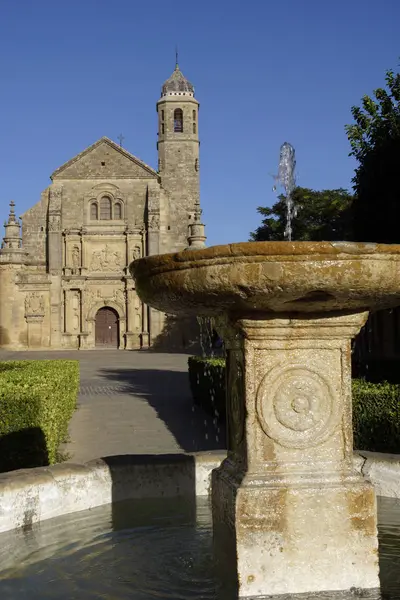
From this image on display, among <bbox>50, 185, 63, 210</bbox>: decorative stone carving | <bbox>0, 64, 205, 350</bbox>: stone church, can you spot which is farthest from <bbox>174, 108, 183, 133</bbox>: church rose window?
<bbox>50, 185, 63, 210</bbox>: decorative stone carving

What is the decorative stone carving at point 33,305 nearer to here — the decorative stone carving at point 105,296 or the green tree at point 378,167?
the decorative stone carving at point 105,296

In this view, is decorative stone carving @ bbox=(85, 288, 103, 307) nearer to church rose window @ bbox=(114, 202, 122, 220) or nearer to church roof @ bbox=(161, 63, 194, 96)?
church rose window @ bbox=(114, 202, 122, 220)

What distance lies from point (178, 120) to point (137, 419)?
103 ft

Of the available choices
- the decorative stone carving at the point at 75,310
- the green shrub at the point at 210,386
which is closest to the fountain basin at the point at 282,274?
the green shrub at the point at 210,386

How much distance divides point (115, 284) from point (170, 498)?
33086mm

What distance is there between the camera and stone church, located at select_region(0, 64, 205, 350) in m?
35.9

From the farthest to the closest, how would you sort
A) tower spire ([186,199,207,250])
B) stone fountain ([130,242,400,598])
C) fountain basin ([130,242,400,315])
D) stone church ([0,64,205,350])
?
stone church ([0,64,205,350]) → tower spire ([186,199,207,250]) → stone fountain ([130,242,400,598]) → fountain basin ([130,242,400,315])

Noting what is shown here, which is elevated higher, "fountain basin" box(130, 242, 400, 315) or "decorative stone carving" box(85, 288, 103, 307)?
"decorative stone carving" box(85, 288, 103, 307)

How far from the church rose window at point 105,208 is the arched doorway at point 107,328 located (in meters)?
5.25

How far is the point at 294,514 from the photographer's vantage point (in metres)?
3.27

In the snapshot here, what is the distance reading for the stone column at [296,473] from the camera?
127 inches

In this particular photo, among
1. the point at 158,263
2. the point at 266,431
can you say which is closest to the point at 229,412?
the point at 266,431

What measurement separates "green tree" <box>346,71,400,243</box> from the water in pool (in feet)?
40.8

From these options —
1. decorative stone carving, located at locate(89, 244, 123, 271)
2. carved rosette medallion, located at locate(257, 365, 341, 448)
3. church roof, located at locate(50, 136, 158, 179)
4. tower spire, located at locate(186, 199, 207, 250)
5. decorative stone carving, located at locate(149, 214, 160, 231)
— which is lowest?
carved rosette medallion, located at locate(257, 365, 341, 448)
